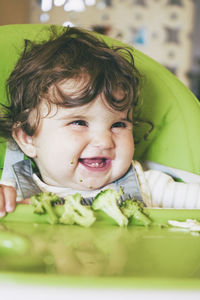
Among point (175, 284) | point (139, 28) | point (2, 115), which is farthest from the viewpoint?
point (139, 28)

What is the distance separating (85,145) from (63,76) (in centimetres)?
14

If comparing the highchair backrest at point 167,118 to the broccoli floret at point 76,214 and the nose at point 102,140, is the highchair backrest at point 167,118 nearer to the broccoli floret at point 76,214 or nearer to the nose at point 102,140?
the nose at point 102,140

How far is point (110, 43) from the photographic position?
38.0 inches

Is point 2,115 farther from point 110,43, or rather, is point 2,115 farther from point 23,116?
point 110,43

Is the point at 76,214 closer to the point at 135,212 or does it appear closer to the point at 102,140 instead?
the point at 135,212

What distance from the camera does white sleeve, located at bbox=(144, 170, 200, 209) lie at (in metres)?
0.85

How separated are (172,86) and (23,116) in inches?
13.9

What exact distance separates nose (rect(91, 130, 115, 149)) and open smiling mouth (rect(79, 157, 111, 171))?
0.12 ft

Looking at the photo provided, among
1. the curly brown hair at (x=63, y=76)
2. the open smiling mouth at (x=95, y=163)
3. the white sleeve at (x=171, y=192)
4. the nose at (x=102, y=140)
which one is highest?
the curly brown hair at (x=63, y=76)

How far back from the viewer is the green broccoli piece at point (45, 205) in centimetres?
57

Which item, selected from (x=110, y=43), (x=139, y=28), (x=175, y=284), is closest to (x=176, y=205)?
(x=110, y=43)

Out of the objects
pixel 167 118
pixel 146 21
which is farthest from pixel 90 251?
pixel 146 21

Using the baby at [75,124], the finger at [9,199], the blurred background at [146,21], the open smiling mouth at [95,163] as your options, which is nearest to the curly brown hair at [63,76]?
the baby at [75,124]

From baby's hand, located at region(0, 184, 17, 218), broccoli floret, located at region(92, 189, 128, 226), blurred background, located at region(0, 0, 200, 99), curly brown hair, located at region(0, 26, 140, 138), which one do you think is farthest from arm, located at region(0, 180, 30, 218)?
blurred background, located at region(0, 0, 200, 99)
